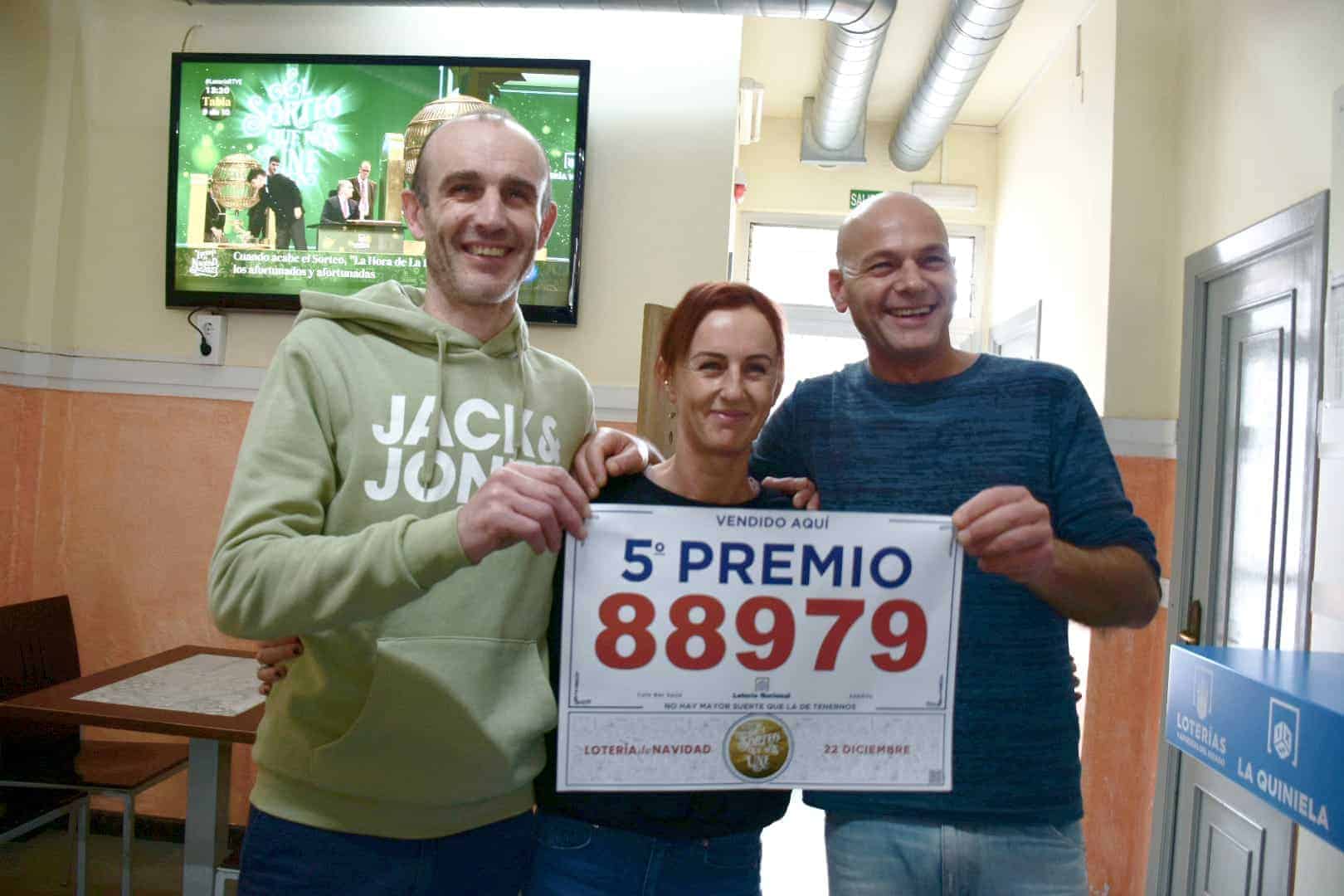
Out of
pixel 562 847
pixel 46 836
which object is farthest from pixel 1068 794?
pixel 46 836

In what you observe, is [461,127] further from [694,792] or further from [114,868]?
[114,868]

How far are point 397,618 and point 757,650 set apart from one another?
0.53 metres

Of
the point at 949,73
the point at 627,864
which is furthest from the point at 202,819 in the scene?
the point at 949,73

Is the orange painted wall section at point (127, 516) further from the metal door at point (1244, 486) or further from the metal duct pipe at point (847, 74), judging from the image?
the metal door at point (1244, 486)

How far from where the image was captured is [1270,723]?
1.37 meters

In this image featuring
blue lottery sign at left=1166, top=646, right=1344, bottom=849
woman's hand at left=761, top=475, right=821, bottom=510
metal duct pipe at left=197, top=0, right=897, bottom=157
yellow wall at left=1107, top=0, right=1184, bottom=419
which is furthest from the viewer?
yellow wall at left=1107, top=0, right=1184, bottom=419

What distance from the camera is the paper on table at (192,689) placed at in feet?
8.46

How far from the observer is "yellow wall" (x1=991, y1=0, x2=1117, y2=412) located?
3.94m

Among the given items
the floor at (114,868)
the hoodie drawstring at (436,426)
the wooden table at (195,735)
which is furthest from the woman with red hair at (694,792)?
the floor at (114,868)

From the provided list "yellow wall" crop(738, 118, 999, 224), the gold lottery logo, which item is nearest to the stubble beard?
the gold lottery logo

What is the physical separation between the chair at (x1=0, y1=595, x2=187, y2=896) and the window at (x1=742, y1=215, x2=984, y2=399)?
180 inches

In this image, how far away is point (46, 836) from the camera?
3734mm

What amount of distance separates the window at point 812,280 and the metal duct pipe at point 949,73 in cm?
77

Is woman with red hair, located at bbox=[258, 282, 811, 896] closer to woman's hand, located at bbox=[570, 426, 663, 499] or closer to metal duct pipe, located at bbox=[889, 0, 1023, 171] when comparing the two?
woman's hand, located at bbox=[570, 426, 663, 499]
